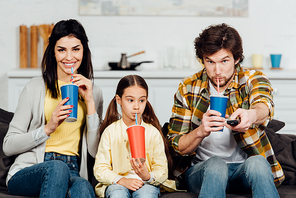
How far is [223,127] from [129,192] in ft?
1.80

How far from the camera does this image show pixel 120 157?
191 centimetres

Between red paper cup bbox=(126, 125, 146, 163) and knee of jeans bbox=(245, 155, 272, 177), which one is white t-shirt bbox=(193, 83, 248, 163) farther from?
red paper cup bbox=(126, 125, 146, 163)

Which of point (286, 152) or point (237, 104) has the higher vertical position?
point (237, 104)

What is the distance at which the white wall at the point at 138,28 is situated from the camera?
430 centimetres

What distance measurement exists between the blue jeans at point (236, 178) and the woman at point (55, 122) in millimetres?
575

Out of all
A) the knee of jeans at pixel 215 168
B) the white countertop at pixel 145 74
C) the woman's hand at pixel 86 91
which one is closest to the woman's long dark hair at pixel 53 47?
the woman's hand at pixel 86 91

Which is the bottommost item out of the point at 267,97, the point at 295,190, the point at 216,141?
the point at 295,190

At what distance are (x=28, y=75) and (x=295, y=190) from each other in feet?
9.21

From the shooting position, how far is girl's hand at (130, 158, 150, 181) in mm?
1651

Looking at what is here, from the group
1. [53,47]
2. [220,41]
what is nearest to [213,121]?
[220,41]

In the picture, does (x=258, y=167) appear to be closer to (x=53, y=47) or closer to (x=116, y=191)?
(x=116, y=191)

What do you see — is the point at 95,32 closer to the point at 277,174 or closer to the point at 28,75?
the point at 28,75

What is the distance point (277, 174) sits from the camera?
6.48 feet

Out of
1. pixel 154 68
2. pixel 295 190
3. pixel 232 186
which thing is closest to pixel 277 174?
pixel 295 190
